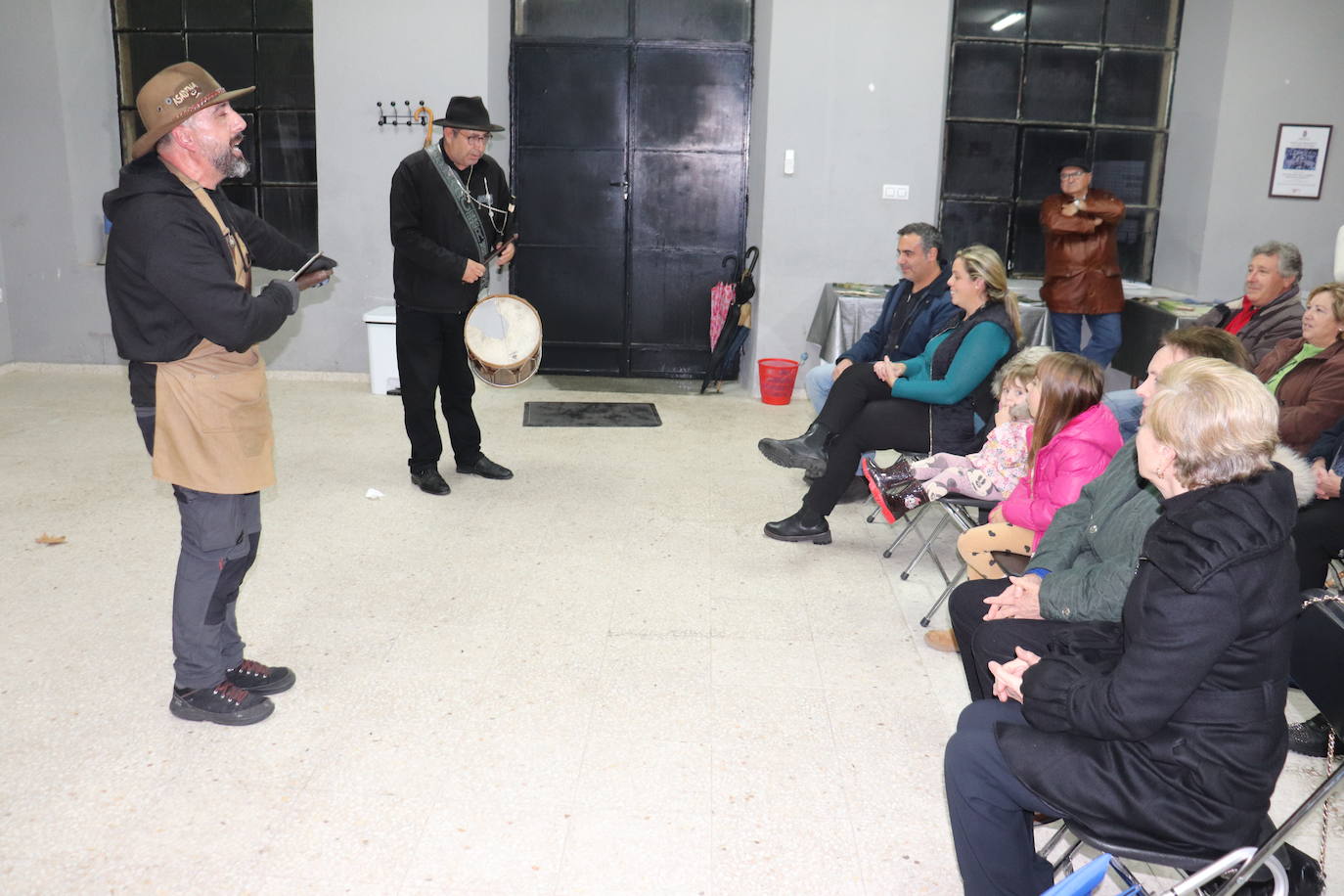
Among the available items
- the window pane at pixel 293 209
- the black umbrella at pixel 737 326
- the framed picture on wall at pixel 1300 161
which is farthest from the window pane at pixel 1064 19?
the window pane at pixel 293 209

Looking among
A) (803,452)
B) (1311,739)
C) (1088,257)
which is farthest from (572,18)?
(1311,739)

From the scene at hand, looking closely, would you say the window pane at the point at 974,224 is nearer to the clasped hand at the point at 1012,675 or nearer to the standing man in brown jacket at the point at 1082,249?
the standing man in brown jacket at the point at 1082,249

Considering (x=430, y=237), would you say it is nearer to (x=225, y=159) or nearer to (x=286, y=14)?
(x=225, y=159)

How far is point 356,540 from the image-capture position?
4188 millimetres

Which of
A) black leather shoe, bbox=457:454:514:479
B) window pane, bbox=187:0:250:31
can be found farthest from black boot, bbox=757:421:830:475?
window pane, bbox=187:0:250:31

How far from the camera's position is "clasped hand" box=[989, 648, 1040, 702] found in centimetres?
205

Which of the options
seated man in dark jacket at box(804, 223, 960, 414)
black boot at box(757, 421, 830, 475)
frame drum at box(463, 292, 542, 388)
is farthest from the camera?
frame drum at box(463, 292, 542, 388)

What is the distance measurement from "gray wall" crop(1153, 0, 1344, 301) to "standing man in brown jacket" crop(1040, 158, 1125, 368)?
0.72 meters

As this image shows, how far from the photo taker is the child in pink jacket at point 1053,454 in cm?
293

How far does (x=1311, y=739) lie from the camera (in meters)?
2.82

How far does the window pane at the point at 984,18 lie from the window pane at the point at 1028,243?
40.9 inches

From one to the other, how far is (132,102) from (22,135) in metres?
0.67

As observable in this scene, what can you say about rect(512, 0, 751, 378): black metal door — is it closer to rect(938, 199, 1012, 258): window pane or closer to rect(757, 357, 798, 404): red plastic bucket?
rect(757, 357, 798, 404): red plastic bucket

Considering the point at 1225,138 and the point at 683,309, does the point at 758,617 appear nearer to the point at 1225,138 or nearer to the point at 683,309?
the point at 683,309
